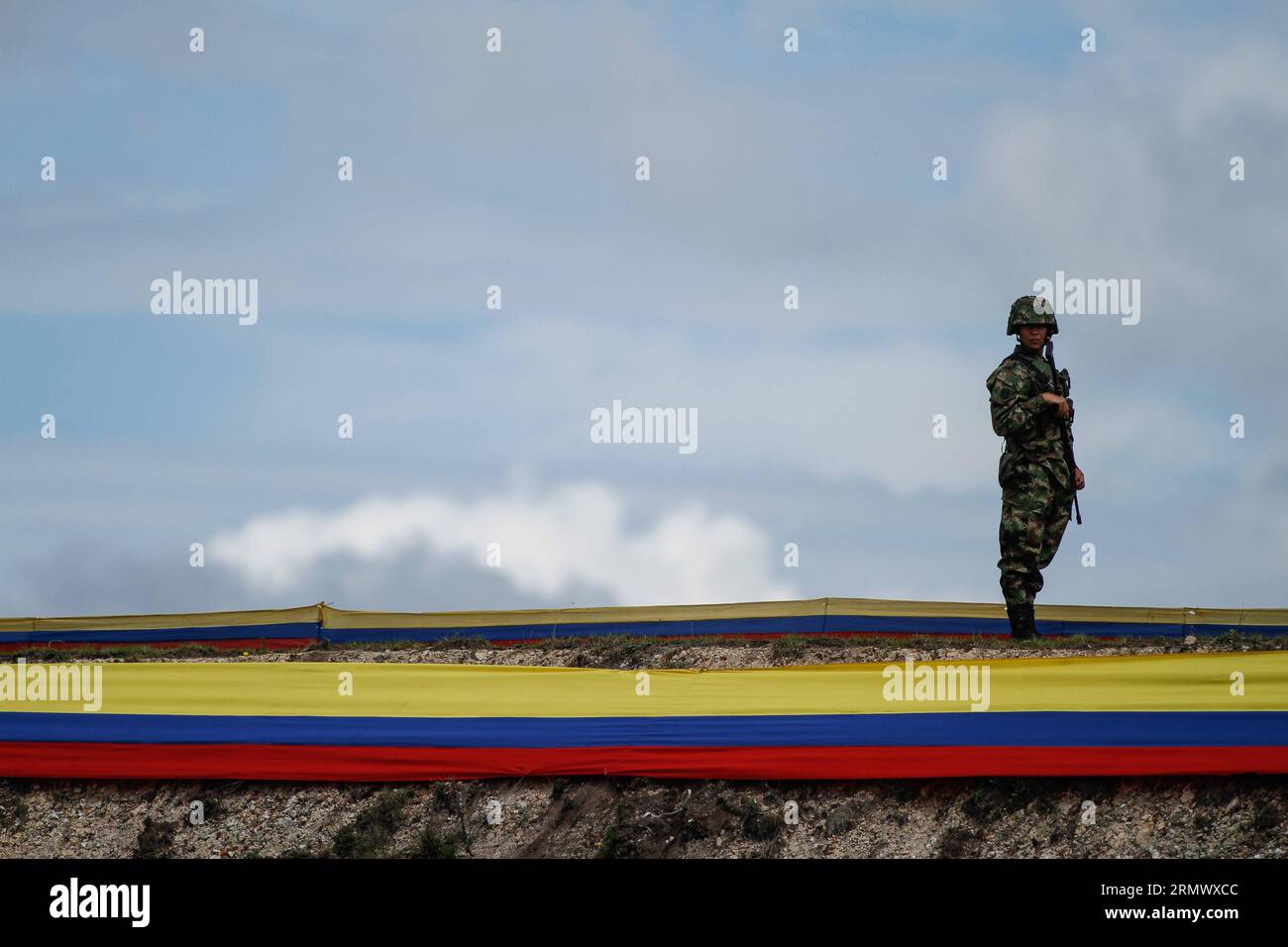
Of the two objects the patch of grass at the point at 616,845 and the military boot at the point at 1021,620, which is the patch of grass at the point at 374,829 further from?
the military boot at the point at 1021,620

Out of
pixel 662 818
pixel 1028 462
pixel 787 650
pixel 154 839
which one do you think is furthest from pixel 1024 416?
pixel 154 839

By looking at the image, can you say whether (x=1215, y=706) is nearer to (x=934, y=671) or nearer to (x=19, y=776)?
(x=934, y=671)

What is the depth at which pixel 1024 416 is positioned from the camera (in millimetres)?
15055

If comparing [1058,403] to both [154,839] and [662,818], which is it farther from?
[154,839]

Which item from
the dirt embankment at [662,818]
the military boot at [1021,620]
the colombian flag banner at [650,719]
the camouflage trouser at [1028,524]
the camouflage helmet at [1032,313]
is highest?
the camouflage helmet at [1032,313]

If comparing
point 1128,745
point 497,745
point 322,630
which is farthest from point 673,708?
point 322,630

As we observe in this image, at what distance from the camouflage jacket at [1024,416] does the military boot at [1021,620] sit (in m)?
1.27

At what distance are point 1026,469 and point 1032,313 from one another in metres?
1.53

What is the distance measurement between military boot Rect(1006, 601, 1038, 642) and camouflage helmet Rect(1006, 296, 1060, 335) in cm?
274

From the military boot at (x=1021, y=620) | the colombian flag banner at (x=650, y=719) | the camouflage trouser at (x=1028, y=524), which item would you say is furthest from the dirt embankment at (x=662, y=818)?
the camouflage trouser at (x=1028, y=524)

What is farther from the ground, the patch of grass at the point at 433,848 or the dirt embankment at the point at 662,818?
the dirt embankment at the point at 662,818

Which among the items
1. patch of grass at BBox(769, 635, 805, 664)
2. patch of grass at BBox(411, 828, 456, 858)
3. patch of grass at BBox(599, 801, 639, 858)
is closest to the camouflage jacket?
patch of grass at BBox(769, 635, 805, 664)

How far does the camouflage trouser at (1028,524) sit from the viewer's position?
15.2m

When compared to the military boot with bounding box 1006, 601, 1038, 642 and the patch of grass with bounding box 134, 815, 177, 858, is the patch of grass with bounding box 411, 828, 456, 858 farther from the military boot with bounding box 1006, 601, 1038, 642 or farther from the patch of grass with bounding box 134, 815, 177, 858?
the military boot with bounding box 1006, 601, 1038, 642
